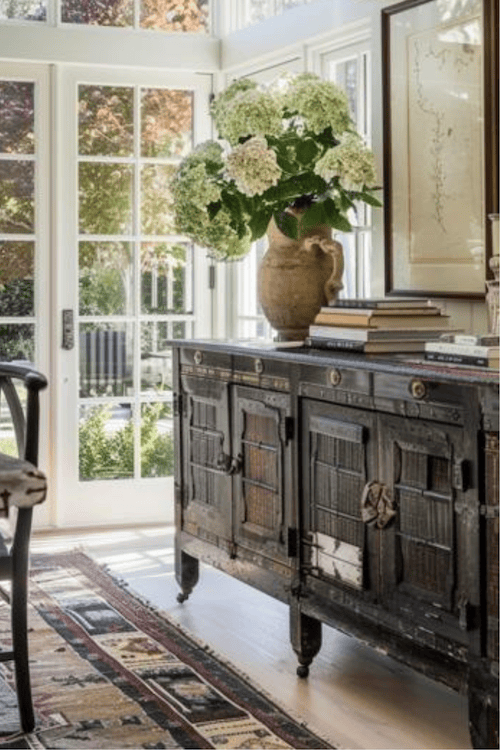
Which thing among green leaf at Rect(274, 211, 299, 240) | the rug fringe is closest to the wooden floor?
the rug fringe

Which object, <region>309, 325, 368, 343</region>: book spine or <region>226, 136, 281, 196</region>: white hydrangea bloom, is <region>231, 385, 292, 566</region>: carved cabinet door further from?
<region>226, 136, 281, 196</region>: white hydrangea bloom

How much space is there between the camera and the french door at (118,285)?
20.2 feet

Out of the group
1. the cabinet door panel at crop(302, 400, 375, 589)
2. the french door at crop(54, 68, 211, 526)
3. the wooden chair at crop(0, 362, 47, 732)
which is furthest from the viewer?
the french door at crop(54, 68, 211, 526)

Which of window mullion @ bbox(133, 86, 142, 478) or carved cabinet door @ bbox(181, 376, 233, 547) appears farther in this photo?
window mullion @ bbox(133, 86, 142, 478)

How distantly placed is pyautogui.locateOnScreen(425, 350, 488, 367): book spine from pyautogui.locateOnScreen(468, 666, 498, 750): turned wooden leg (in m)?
0.74

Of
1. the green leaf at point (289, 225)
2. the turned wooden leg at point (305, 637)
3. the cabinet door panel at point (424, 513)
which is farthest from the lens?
the green leaf at point (289, 225)

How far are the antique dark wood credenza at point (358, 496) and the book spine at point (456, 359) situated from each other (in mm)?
52

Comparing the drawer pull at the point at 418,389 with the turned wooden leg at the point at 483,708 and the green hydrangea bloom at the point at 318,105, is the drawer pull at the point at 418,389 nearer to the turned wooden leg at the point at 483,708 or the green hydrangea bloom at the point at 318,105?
the turned wooden leg at the point at 483,708

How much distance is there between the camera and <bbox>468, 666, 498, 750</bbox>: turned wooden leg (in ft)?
10.4

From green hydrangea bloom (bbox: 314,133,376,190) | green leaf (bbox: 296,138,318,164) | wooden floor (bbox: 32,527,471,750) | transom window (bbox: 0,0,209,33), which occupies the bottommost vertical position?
wooden floor (bbox: 32,527,471,750)

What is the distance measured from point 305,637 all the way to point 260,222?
141 centimetres

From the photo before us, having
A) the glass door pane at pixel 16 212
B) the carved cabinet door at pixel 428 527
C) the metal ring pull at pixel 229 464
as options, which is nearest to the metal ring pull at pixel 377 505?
the carved cabinet door at pixel 428 527

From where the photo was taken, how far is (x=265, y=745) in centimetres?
346

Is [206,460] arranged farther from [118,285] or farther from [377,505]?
[118,285]
